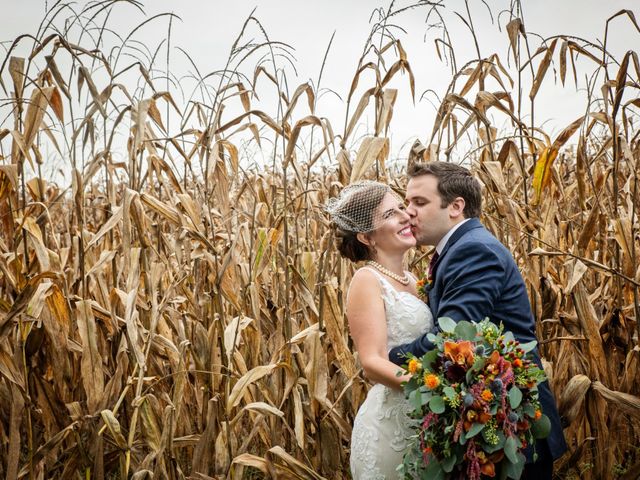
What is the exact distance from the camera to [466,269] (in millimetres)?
2436

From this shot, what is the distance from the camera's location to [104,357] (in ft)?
10.8

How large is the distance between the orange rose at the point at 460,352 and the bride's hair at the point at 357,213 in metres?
0.89

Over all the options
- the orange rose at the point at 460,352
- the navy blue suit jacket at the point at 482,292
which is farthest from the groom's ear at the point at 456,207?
the orange rose at the point at 460,352

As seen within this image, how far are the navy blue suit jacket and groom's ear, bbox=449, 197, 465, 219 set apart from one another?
130 mm

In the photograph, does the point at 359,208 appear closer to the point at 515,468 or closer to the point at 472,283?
the point at 472,283

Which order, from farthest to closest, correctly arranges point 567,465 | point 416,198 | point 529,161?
point 529,161
point 567,465
point 416,198

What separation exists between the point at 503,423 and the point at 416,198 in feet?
3.42

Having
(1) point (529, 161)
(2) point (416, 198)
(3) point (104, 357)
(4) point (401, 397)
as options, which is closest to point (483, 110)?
(2) point (416, 198)

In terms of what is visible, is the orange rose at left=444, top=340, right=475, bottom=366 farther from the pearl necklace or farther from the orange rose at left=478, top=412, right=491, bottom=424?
the pearl necklace

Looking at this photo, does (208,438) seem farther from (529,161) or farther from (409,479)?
(529,161)

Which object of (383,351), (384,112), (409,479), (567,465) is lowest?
(567,465)

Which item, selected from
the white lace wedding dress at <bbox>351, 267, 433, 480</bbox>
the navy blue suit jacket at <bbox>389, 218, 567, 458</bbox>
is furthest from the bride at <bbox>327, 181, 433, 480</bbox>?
the navy blue suit jacket at <bbox>389, 218, 567, 458</bbox>

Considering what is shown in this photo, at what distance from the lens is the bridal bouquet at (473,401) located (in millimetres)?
2113

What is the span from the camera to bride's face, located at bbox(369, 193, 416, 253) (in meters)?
2.91
